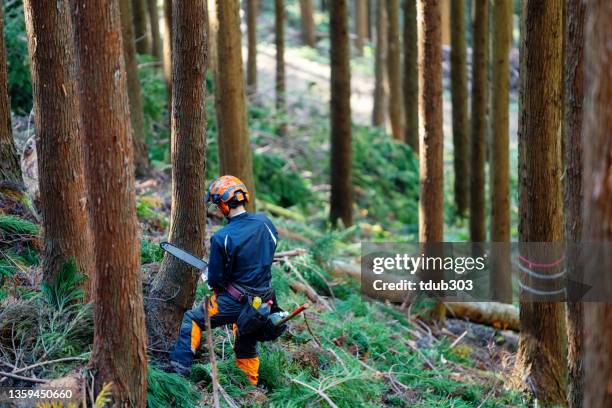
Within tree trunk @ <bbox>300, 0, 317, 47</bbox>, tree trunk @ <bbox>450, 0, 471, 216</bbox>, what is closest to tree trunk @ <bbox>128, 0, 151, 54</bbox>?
tree trunk @ <bbox>450, 0, 471, 216</bbox>

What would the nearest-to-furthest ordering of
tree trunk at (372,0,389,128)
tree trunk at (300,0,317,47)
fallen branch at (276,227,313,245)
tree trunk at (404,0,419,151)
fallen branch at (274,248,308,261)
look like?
fallen branch at (274,248,308,261)
fallen branch at (276,227,313,245)
tree trunk at (404,0,419,151)
tree trunk at (372,0,389,128)
tree trunk at (300,0,317,47)

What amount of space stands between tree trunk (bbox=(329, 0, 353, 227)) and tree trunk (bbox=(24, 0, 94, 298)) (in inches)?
326

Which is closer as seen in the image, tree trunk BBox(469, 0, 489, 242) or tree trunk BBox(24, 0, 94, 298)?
tree trunk BBox(24, 0, 94, 298)

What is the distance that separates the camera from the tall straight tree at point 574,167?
22.7ft

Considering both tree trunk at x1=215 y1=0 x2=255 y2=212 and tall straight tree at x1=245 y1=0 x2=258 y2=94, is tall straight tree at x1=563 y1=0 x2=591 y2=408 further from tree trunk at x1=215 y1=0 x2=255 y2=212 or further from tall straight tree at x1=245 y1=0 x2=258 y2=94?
tall straight tree at x1=245 y1=0 x2=258 y2=94

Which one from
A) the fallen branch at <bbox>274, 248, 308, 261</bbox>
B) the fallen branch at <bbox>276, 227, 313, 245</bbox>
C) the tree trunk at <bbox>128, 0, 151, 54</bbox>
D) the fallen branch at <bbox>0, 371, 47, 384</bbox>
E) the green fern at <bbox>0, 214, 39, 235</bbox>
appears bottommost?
the fallen branch at <bbox>276, 227, 313, 245</bbox>

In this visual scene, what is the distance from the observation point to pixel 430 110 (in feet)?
37.2

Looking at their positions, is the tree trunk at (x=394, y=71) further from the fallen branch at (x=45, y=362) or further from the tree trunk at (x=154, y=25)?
the fallen branch at (x=45, y=362)

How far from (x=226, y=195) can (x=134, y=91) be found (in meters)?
7.17

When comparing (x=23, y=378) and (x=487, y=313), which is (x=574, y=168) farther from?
(x=487, y=313)

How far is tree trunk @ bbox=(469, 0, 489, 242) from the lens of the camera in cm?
1606

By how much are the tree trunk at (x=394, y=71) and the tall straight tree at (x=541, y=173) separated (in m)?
12.9

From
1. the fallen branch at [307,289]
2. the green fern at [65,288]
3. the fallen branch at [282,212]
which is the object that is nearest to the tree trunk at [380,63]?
the fallen branch at [282,212]

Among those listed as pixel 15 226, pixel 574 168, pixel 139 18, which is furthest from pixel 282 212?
pixel 574 168
